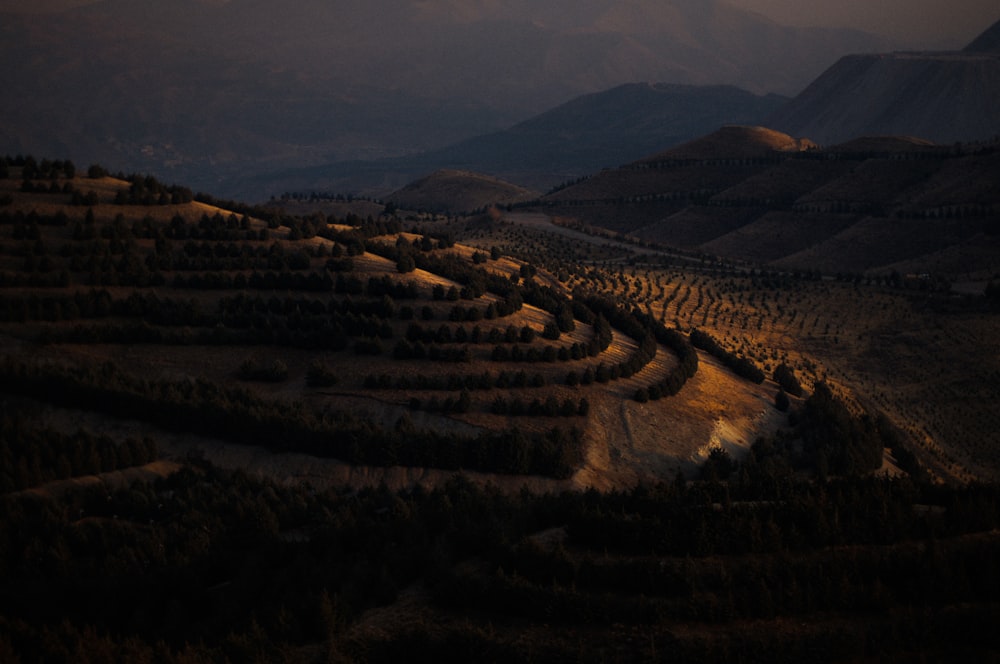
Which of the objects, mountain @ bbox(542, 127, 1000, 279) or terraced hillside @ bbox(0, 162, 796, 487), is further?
mountain @ bbox(542, 127, 1000, 279)

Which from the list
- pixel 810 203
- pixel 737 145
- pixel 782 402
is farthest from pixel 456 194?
pixel 782 402

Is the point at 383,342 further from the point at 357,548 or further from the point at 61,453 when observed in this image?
the point at 357,548

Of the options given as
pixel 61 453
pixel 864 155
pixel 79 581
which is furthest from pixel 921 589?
pixel 864 155

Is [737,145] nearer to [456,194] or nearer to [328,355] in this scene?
[456,194]

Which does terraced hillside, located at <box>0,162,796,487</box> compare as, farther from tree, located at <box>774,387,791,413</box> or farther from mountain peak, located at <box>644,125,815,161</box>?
mountain peak, located at <box>644,125,815,161</box>

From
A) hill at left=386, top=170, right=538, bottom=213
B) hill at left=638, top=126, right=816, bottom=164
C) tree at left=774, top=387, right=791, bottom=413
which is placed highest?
hill at left=638, top=126, right=816, bottom=164

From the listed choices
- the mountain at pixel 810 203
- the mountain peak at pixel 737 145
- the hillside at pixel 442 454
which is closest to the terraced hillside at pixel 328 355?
the hillside at pixel 442 454

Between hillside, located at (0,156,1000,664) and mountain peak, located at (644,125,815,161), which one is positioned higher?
mountain peak, located at (644,125,815,161)

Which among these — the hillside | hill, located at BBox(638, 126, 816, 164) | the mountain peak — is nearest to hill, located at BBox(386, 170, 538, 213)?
hill, located at BBox(638, 126, 816, 164)

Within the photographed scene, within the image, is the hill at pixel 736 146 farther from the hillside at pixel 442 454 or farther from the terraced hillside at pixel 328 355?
the terraced hillside at pixel 328 355
